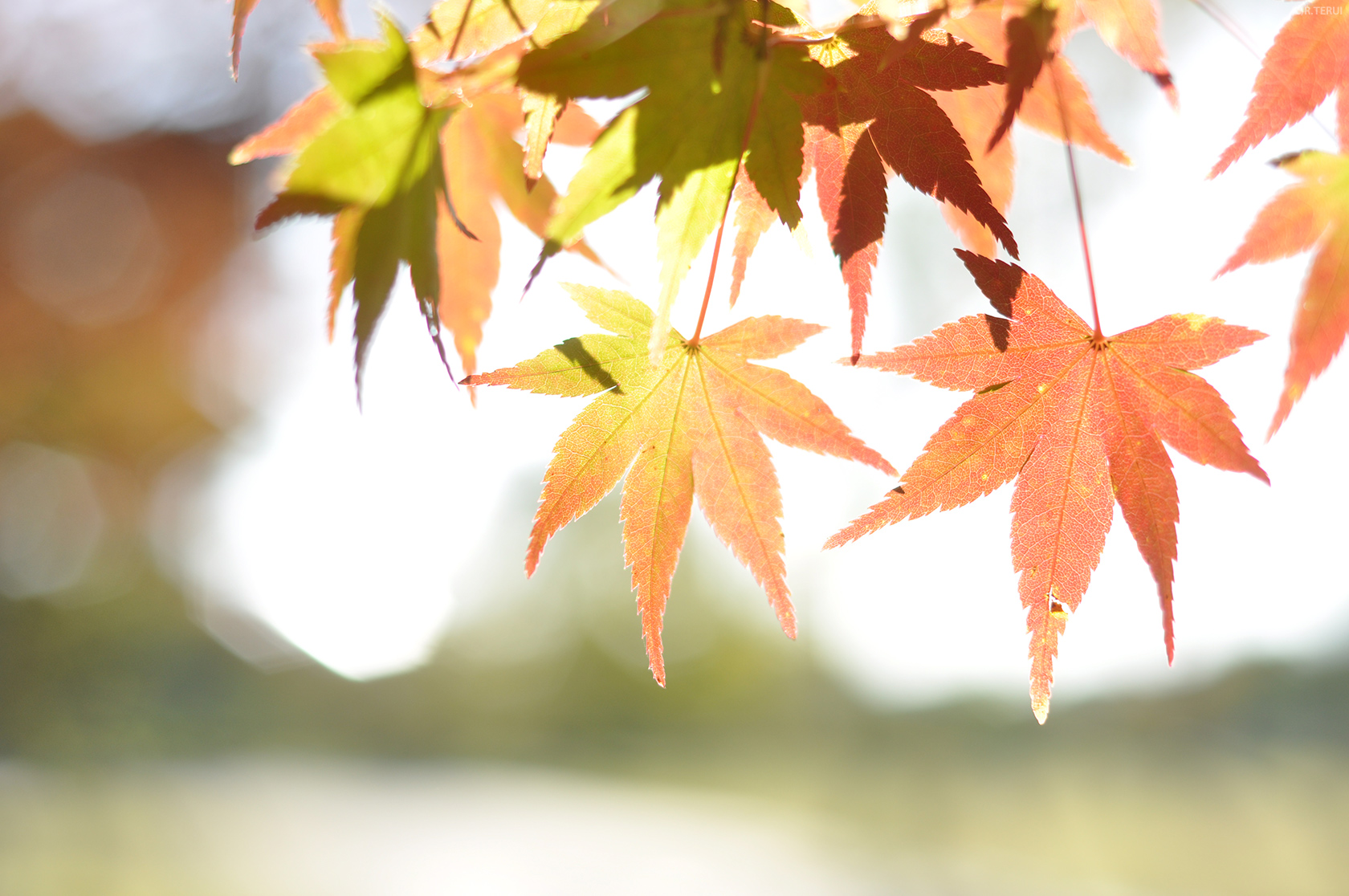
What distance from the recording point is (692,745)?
1217 centimetres

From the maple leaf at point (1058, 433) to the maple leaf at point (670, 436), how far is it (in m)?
0.05

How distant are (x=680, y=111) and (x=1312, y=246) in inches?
16.2

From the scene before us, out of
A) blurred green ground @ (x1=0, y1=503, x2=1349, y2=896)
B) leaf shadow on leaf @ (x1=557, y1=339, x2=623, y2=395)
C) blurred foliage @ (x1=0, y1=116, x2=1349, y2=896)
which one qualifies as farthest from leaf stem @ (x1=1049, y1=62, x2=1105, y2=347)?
blurred foliage @ (x1=0, y1=116, x2=1349, y2=896)

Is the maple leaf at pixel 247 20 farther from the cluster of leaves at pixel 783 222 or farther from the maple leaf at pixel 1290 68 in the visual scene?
the maple leaf at pixel 1290 68

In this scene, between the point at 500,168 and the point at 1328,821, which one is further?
the point at 1328,821

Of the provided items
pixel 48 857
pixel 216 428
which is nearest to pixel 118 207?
pixel 216 428

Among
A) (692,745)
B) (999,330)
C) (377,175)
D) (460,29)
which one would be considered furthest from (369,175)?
(692,745)

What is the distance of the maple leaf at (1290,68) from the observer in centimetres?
44

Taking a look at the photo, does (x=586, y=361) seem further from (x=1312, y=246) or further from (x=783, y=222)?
(x=1312, y=246)

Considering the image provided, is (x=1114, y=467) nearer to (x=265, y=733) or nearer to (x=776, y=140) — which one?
(x=776, y=140)

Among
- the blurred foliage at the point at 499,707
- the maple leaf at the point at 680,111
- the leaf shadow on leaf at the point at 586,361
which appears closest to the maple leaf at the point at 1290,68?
the maple leaf at the point at 680,111

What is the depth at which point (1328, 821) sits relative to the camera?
585 centimetres

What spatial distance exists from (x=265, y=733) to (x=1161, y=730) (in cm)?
1042

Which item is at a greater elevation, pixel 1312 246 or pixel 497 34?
pixel 497 34
